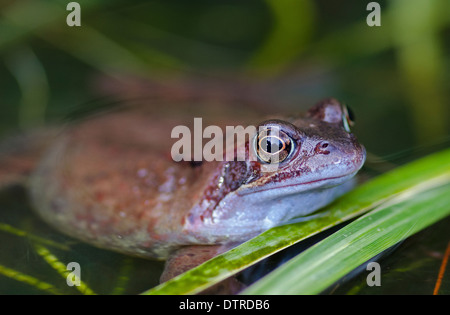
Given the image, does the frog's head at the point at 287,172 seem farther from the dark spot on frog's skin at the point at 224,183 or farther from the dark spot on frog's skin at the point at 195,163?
the dark spot on frog's skin at the point at 195,163

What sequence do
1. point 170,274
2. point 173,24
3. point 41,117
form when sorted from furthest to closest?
point 173,24
point 41,117
point 170,274

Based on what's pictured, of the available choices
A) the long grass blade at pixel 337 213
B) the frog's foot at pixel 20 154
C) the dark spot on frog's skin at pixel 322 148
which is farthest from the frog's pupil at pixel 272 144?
the frog's foot at pixel 20 154

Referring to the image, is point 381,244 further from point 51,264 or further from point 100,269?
point 51,264

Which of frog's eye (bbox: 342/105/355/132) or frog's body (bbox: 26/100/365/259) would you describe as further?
frog's eye (bbox: 342/105/355/132)

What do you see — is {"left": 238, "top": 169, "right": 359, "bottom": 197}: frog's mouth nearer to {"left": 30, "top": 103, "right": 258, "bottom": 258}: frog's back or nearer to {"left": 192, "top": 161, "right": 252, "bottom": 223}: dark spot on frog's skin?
{"left": 192, "top": 161, "right": 252, "bottom": 223}: dark spot on frog's skin

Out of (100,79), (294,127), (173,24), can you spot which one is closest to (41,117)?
(100,79)

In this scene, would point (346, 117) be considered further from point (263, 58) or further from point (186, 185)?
point (263, 58)

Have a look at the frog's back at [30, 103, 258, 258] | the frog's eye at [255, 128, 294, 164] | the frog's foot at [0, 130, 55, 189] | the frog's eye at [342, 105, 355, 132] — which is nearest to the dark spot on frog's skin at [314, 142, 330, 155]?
the frog's eye at [255, 128, 294, 164]
